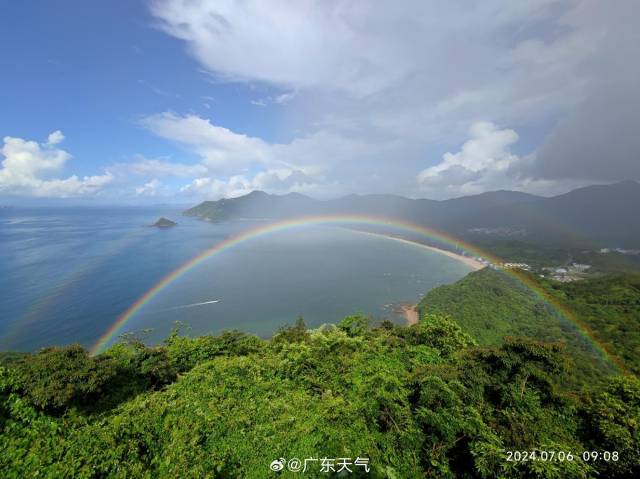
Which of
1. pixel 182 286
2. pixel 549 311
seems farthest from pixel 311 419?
pixel 182 286

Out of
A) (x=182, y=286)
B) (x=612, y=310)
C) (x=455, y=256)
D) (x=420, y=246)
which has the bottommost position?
(x=182, y=286)

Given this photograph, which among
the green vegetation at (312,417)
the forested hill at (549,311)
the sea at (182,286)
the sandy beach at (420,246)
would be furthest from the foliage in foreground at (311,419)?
the sandy beach at (420,246)

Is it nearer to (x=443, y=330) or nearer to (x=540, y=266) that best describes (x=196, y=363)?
(x=443, y=330)

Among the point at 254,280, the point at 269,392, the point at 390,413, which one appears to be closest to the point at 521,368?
the point at 390,413

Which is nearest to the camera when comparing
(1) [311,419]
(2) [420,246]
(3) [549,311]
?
(1) [311,419]

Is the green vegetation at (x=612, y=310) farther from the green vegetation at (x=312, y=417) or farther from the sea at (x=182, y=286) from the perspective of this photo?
the green vegetation at (x=312, y=417)

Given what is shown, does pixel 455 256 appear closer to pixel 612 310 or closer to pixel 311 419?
pixel 612 310
